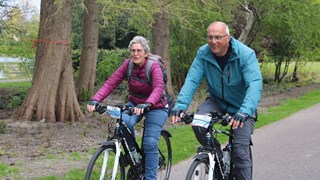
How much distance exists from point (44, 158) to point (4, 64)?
1417 centimetres

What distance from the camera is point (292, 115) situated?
13.6 m

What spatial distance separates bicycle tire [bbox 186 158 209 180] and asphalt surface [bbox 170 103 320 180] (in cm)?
212

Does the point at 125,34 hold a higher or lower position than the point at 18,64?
higher

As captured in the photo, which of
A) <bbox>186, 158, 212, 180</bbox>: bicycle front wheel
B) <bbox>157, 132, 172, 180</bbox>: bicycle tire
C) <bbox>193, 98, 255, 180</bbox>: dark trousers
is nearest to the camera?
<bbox>186, 158, 212, 180</bbox>: bicycle front wheel

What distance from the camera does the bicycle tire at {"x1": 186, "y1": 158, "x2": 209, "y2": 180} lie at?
4.33 metres

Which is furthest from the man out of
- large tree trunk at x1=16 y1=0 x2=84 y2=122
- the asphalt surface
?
large tree trunk at x1=16 y1=0 x2=84 y2=122

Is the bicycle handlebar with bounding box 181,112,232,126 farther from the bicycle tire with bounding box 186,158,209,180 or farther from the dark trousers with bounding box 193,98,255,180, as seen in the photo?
the bicycle tire with bounding box 186,158,209,180

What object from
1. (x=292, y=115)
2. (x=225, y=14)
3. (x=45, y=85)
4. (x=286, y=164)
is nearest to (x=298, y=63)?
(x=225, y=14)

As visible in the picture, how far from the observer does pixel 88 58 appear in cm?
1725

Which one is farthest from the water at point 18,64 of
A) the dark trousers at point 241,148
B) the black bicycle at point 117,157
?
the dark trousers at point 241,148

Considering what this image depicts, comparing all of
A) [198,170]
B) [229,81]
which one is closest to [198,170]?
[198,170]

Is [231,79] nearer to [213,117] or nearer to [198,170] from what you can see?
[213,117]

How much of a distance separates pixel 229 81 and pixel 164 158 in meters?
1.84

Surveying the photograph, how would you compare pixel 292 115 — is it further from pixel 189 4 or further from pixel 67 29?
pixel 67 29
